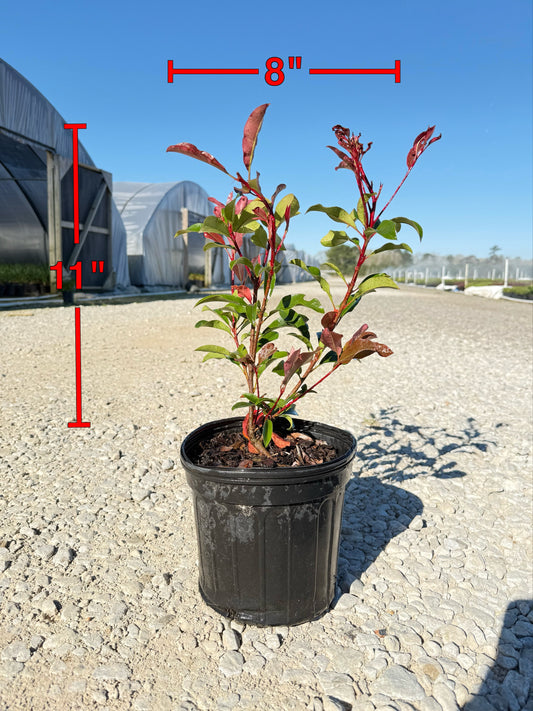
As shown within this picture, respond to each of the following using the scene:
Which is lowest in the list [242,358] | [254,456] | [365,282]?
[254,456]

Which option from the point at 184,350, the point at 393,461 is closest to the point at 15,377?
the point at 184,350

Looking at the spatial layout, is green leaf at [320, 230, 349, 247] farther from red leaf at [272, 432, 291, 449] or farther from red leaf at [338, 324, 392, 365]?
red leaf at [272, 432, 291, 449]

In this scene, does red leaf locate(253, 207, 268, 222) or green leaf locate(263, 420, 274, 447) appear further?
green leaf locate(263, 420, 274, 447)

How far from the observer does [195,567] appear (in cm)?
209

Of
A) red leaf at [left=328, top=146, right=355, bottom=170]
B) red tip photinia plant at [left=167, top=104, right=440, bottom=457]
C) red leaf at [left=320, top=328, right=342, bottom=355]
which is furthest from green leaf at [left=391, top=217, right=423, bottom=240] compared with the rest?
red leaf at [left=320, top=328, right=342, bottom=355]

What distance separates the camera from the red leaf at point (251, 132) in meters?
1.49

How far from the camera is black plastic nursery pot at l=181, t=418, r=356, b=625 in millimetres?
1618

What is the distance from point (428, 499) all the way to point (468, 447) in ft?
3.05

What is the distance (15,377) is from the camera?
15.7ft

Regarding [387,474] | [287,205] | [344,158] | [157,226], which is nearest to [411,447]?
[387,474]

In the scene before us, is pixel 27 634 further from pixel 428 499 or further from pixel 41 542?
pixel 428 499

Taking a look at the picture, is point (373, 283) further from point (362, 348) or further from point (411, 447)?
point (411, 447)

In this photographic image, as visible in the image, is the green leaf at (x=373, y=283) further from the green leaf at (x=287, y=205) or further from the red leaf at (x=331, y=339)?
the green leaf at (x=287, y=205)

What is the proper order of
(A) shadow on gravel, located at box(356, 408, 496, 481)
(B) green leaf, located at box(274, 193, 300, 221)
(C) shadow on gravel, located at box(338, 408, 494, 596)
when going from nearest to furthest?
(B) green leaf, located at box(274, 193, 300, 221)
(C) shadow on gravel, located at box(338, 408, 494, 596)
(A) shadow on gravel, located at box(356, 408, 496, 481)
